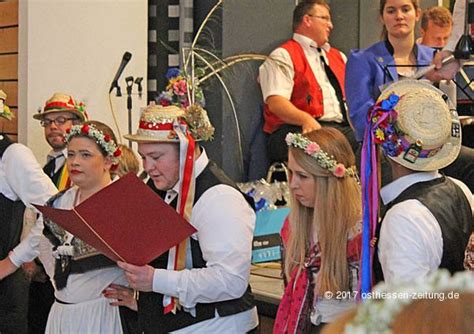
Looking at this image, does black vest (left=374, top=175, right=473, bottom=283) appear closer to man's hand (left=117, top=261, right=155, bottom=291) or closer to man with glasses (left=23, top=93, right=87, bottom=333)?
man's hand (left=117, top=261, right=155, bottom=291)

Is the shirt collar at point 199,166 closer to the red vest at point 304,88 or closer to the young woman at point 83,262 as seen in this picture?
the young woman at point 83,262

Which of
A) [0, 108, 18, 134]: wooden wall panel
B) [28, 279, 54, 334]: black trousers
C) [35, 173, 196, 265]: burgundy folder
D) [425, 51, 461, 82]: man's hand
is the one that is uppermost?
[425, 51, 461, 82]: man's hand

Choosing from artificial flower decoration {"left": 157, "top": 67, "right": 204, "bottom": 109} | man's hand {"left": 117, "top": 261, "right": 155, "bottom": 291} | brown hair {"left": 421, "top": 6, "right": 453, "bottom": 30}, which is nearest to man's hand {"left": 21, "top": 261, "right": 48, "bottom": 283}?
artificial flower decoration {"left": 157, "top": 67, "right": 204, "bottom": 109}

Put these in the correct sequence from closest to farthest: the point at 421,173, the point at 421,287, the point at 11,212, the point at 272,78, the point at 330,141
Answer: the point at 421,287
the point at 421,173
the point at 330,141
the point at 11,212
the point at 272,78

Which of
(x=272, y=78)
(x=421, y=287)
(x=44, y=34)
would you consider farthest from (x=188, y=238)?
(x=44, y=34)

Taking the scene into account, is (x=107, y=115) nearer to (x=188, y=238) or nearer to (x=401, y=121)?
(x=188, y=238)

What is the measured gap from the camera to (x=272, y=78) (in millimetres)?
6160

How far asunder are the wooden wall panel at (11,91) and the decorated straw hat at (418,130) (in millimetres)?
4075

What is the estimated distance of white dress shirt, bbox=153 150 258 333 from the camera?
3197 mm

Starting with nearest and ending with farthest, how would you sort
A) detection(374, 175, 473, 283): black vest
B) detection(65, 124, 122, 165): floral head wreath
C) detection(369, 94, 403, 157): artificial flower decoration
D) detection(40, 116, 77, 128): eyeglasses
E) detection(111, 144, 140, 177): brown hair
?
detection(374, 175, 473, 283): black vest < detection(369, 94, 403, 157): artificial flower decoration < detection(65, 124, 122, 165): floral head wreath < detection(111, 144, 140, 177): brown hair < detection(40, 116, 77, 128): eyeglasses

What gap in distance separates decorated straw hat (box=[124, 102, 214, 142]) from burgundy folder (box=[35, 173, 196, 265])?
0.19 m

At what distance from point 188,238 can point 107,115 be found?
11.0ft

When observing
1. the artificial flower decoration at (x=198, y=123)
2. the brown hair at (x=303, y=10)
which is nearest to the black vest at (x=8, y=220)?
the artificial flower decoration at (x=198, y=123)

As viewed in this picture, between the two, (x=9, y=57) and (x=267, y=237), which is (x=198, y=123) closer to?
(x=267, y=237)
